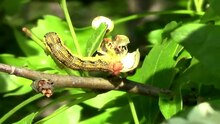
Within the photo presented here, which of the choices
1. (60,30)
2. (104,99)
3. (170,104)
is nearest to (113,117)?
(104,99)

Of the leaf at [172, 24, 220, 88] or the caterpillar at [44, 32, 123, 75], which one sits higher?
the caterpillar at [44, 32, 123, 75]

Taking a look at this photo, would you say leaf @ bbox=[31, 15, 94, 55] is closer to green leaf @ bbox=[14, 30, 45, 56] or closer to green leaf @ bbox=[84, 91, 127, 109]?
green leaf @ bbox=[14, 30, 45, 56]

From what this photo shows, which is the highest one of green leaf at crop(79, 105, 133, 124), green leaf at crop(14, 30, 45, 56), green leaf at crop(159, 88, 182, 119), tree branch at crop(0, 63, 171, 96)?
green leaf at crop(14, 30, 45, 56)

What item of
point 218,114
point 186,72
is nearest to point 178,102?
point 186,72

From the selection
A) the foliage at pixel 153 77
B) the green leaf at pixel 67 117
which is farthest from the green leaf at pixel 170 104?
the green leaf at pixel 67 117

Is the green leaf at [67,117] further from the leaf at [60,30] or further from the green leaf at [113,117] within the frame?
the leaf at [60,30]

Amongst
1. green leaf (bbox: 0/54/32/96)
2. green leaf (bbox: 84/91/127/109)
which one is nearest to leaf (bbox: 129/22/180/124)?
green leaf (bbox: 84/91/127/109)

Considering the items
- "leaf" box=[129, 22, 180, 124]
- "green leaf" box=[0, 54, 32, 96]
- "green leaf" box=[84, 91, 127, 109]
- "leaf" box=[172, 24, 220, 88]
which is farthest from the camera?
"green leaf" box=[0, 54, 32, 96]

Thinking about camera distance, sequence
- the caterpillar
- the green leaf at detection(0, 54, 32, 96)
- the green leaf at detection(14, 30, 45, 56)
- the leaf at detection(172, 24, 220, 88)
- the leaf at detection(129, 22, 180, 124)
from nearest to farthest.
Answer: the leaf at detection(172, 24, 220, 88) → the caterpillar → the leaf at detection(129, 22, 180, 124) → the green leaf at detection(0, 54, 32, 96) → the green leaf at detection(14, 30, 45, 56)

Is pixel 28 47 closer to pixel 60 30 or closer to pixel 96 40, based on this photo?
pixel 60 30

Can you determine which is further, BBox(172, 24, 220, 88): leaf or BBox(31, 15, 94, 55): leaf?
BBox(31, 15, 94, 55): leaf
